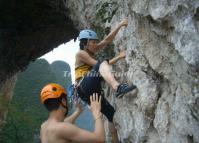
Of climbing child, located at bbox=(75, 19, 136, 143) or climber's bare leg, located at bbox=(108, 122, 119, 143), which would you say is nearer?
climbing child, located at bbox=(75, 19, 136, 143)

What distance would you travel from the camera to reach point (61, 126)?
14.4ft

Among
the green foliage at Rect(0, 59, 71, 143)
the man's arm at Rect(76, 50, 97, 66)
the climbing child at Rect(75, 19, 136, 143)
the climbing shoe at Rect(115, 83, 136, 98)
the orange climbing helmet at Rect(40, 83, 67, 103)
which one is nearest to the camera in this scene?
the orange climbing helmet at Rect(40, 83, 67, 103)

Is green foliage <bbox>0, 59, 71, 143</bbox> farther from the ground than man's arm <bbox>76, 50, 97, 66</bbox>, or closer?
farther from the ground

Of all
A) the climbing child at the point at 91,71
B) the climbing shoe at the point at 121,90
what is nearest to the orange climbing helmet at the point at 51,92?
the climbing shoe at the point at 121,90

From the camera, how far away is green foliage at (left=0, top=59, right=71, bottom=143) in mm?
33062

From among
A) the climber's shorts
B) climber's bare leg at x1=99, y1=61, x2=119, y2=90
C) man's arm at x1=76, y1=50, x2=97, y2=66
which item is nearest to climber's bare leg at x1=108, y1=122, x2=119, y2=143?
the climber's shorts

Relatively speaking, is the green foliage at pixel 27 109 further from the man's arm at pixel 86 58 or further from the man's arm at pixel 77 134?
the man's arm at pixel 77 134

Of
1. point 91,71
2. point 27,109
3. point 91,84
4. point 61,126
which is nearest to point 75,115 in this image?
point 91,84

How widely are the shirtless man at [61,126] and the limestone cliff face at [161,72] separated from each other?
0.91 metres

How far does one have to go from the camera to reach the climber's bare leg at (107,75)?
5477 mm

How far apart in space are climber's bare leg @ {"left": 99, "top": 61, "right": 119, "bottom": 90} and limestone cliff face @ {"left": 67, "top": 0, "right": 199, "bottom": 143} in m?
0.35

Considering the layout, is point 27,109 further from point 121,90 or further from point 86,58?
point 121,90

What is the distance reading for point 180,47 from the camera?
4496mm

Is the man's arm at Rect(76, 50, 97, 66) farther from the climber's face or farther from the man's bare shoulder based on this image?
the man's bare shoulder
